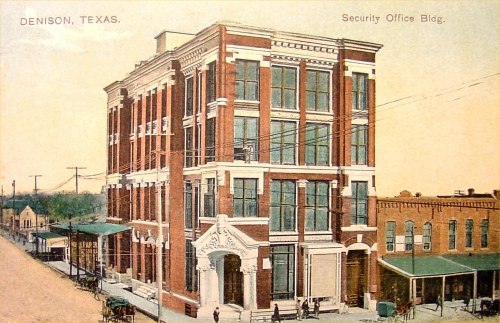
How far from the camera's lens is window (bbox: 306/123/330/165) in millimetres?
Result: 7570

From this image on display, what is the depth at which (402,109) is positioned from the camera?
7852mm

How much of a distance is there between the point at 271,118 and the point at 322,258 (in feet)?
5.45

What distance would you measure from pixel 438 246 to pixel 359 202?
1147 millimetres

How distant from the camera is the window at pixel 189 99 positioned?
7.52m

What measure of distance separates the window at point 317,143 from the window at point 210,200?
3.67ft

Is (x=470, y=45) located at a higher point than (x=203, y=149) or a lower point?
higher

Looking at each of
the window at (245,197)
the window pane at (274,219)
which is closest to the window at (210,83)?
the window at (245,197)

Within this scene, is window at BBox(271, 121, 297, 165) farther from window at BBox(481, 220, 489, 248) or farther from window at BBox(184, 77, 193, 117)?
window at BBox(481, 220, 489, 248)

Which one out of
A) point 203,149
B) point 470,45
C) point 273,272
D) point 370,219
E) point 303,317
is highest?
point 470,45

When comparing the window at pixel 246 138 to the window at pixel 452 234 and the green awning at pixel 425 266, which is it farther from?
the window at pixel 452 234

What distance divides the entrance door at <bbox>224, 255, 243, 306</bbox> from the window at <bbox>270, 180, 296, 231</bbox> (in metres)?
0.55

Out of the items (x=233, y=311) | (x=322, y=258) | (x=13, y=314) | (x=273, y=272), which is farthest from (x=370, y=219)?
(x=13, y=314)

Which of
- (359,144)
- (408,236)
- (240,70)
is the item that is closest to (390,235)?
(408,236)

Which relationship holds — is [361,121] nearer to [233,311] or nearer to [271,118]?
[271,118]
